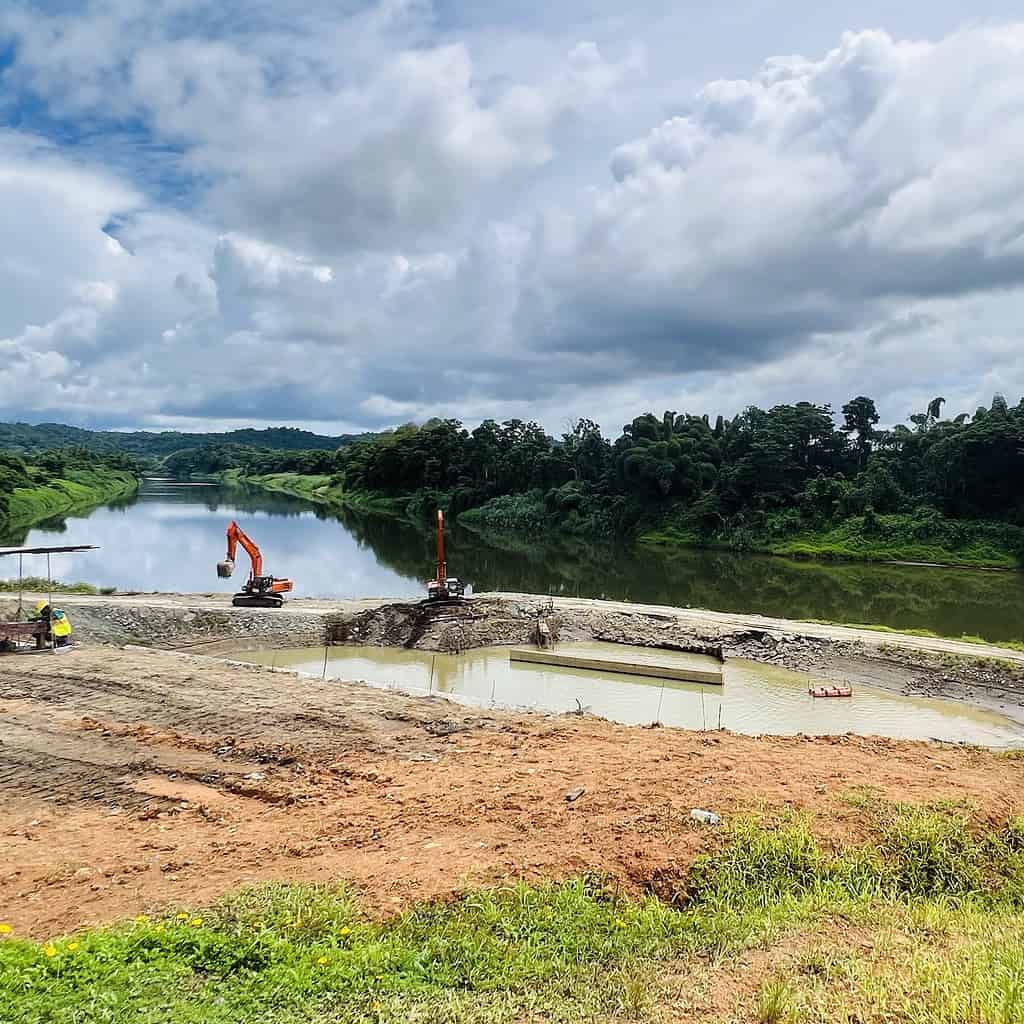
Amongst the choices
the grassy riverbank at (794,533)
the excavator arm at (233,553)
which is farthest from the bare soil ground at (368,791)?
the grassy riverbank at (794,533)

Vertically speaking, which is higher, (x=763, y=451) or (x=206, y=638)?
(x=763, y=451)

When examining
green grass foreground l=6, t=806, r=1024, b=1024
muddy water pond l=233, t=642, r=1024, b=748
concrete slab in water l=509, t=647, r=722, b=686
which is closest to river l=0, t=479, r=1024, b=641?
muddy water pond l=233, t=642, r=1024, b=748

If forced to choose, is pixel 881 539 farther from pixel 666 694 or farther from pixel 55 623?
pixel 55 623

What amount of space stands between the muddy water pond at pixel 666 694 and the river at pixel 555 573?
11.5 meters

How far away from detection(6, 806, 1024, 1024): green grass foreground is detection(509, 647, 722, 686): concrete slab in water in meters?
13.3

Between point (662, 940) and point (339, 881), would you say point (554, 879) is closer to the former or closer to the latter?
point (662, 940)

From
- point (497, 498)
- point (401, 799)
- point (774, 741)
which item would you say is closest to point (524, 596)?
point (774, 741)

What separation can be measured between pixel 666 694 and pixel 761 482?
45.5 m

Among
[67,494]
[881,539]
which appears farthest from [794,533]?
[67,494]

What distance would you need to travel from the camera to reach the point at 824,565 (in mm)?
51000

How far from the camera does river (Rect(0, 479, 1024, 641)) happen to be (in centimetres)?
3603

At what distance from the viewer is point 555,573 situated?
46.7 m

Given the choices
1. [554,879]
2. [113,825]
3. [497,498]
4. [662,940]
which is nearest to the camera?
[662,940]

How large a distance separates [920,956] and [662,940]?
2.14 metres
